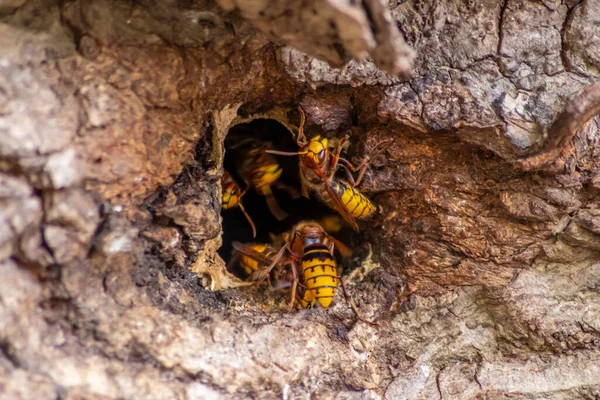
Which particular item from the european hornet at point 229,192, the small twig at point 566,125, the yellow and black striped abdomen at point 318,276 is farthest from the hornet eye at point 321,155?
the small twig at point 566,125

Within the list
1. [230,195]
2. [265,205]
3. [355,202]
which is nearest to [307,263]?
[355,202]

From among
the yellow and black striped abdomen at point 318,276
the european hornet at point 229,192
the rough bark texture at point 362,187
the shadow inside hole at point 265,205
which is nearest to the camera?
the rough bark texture at point 362,187

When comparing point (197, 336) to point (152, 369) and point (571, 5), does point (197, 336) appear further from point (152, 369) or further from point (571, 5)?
point (571, 5)

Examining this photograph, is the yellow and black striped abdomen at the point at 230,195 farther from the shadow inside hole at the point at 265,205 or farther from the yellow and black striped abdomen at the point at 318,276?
the yellow and black striped abdomen at the point at 318,276

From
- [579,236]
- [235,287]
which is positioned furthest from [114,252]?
[579,236]

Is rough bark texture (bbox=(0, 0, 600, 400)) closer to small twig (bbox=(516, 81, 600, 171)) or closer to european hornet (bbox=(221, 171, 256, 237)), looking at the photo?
small twig (bbox=(516, 81, 600, 171))
